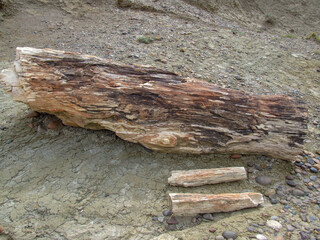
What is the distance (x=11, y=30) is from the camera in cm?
765

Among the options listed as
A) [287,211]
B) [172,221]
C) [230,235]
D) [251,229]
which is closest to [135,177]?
[172,221]

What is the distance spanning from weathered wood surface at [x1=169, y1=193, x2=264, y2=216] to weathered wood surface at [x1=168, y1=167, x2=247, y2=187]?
25 centimetres

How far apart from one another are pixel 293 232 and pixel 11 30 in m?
8.70

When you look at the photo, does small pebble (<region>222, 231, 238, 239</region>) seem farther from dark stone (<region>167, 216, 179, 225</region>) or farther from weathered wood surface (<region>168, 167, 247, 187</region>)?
weathered wood surface (<region>168, 167, 247, 187</region>)

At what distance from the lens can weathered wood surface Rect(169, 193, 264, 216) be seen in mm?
2734

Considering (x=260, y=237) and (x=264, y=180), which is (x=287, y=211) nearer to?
(x=264, y=180)

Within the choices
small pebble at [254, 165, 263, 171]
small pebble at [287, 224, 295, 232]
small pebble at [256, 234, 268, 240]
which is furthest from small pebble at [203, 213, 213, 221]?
small pebble at [254, 165, 263, 171]

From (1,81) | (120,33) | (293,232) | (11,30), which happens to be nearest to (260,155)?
(293,232)

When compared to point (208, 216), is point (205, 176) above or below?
above

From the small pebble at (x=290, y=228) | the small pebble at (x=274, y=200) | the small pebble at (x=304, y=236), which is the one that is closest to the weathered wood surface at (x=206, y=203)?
the small pebble at (x=274, y=200)

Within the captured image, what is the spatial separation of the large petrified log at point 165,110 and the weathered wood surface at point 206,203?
0.66m

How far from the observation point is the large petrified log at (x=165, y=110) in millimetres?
3189

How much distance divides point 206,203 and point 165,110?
121cm

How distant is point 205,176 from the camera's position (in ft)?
10.0
